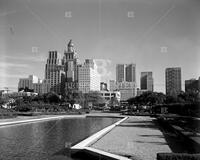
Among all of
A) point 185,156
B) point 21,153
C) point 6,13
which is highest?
point 6,13

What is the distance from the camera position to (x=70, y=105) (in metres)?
63.8

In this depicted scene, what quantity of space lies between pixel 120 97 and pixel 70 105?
62495mm

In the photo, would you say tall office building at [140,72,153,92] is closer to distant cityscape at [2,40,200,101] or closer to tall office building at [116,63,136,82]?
distant cityscape at [2,40,200,101]

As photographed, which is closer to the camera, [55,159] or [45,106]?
[55,159]

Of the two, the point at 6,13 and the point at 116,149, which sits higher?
the point at 6,13

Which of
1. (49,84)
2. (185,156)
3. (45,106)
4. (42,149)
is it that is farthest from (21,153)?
(49,84)

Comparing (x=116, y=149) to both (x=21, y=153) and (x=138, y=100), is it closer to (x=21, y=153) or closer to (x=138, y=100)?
(x=21, y=153)

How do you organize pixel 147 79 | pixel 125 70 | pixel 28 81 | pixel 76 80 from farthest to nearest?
pixel 28 81, pixel 147 79, pixel 76 80, pixel 125 70

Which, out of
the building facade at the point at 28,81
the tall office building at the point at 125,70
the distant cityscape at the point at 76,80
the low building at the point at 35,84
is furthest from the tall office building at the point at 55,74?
the tall office building at the point at 125,70

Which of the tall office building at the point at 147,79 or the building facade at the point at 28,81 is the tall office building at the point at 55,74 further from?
the tall office building at the point at 147,79

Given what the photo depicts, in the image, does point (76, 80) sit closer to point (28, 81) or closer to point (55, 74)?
point (55, 74)

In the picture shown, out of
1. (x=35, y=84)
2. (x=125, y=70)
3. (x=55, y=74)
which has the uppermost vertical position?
(x=55, y=74)

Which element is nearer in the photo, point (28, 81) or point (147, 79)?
point (147, 79)

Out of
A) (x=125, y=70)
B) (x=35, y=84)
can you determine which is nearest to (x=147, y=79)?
(x=125, y=70)
